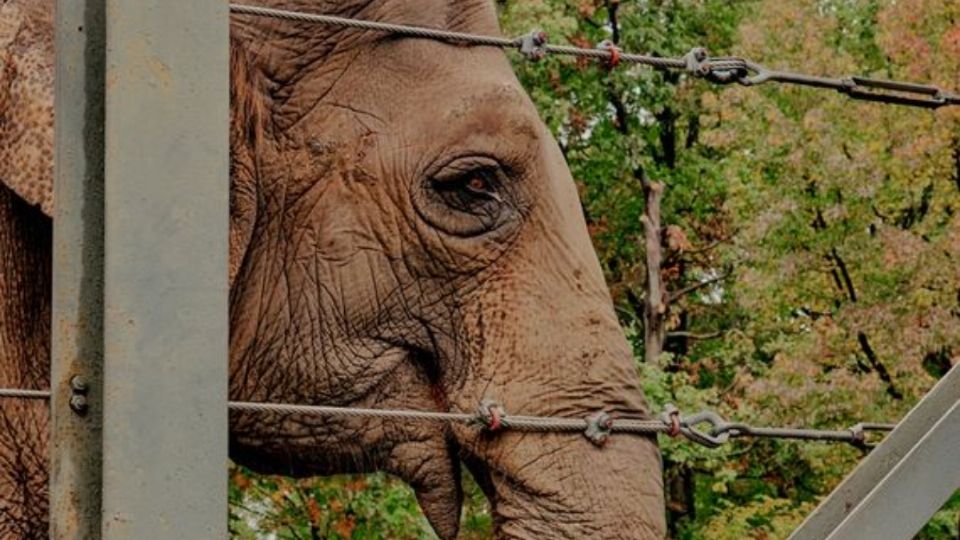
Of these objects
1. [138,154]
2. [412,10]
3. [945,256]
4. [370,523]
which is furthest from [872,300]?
[138,154]

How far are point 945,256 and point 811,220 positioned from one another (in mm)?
2286

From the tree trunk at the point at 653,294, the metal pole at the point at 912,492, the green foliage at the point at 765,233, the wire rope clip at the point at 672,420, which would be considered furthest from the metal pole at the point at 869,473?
the tree trunk at the point at 653,294

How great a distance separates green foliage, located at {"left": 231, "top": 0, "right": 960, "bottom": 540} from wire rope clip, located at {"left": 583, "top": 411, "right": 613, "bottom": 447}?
986 cm

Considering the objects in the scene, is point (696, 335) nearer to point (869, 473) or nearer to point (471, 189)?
point (471, 189)

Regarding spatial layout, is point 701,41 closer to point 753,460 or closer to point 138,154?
point 753,460

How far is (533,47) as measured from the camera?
2.87 metres

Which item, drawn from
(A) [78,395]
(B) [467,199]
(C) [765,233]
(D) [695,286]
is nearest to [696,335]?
(D) [695,286]

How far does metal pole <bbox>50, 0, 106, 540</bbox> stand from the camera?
2080 mm

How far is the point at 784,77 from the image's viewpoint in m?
2.80

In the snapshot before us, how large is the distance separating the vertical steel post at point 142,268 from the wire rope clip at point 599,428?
0.76 metres

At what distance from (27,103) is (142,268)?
1442 mm

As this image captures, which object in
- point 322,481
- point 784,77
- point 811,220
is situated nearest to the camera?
point 784,77

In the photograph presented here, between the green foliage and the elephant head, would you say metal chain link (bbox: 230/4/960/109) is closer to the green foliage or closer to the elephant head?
the elephant head

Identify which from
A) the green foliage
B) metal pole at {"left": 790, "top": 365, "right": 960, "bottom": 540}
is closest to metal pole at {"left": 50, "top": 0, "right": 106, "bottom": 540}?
metal pole at {"left": 790, "top": 365, "right": 960, "bottom": 540}
